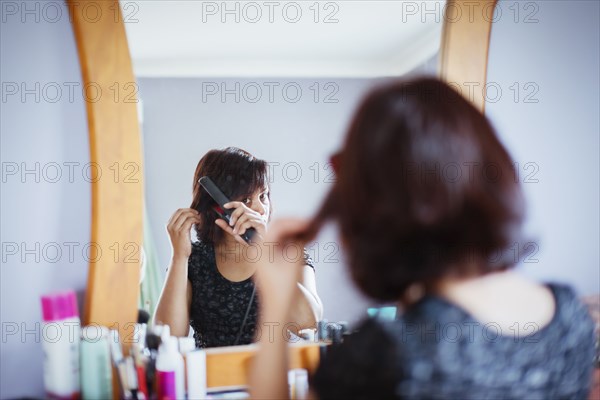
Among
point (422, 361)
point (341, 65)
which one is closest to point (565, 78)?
point (341, 65)

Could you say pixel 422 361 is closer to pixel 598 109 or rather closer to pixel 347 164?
pixel 347 164

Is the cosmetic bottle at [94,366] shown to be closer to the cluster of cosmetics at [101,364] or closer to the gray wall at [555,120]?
the cluster of cosmetics at [101,364]

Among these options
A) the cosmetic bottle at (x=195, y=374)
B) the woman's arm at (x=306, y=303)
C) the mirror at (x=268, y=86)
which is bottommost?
the cosmetic bottle at (x=195, y=374)

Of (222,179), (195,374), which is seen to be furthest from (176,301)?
(222,179)

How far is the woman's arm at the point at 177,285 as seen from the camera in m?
0.92

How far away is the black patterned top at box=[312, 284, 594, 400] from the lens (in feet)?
1.79

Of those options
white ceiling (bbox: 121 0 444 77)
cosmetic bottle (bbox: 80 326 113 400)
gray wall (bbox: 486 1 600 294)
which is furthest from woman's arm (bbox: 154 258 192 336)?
gray wall (bbox: 486 1 600 294)

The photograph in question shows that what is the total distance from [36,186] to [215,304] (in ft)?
1.21

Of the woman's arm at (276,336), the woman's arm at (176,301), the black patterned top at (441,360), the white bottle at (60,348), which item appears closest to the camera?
the black patterned top at (441,360)

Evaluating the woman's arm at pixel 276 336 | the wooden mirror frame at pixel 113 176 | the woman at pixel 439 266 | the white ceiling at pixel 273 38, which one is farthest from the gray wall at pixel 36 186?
the woman at pixel 439 266

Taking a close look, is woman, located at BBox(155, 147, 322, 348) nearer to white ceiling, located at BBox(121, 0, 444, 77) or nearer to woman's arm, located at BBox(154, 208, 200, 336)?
woman's arm, located at BBox(154, 208, 200, 336)

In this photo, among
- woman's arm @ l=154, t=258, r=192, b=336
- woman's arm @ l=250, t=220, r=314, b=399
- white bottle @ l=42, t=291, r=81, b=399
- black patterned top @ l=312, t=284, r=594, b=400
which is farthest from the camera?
woman's arm @ l=154, t=258, r=192, b=336

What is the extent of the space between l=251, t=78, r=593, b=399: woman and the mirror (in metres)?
0.34

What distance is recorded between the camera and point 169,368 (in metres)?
0.85
